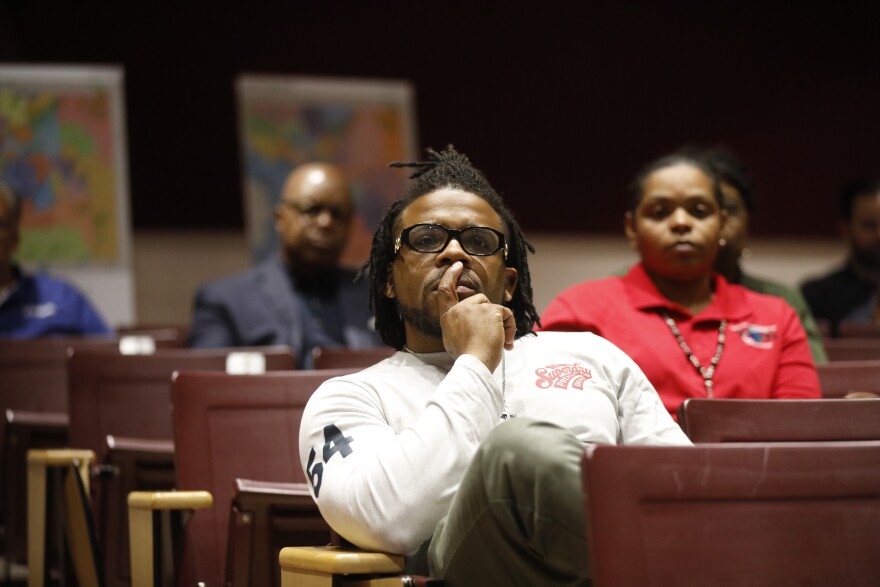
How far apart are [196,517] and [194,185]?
4236 millimetres

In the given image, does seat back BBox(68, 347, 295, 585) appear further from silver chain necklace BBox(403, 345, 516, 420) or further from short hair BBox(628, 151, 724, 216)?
short hair BBox(628, 151, 724, 216)

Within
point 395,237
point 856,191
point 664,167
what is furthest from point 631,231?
point 856,191

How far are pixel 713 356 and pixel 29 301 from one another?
3.10 metres

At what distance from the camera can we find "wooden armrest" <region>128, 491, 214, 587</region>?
7.55 feet

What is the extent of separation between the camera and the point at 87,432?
10.5 feet

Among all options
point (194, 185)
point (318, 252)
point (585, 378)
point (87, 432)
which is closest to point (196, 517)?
point (87, 432)

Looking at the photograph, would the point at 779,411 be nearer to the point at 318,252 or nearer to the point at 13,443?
the point at 13,443

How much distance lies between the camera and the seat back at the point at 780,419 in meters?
2.11

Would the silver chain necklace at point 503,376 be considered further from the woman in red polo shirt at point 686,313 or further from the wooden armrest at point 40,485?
the wooden armrest at point 40,485

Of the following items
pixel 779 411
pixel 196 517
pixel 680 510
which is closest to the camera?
pixel 680 510

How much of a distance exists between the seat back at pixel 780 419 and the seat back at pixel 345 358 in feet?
4.52

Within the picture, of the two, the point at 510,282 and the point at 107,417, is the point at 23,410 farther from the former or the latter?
the point at 510,282

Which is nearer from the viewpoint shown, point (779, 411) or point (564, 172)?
point (779, 411)

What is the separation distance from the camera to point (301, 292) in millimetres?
4707
